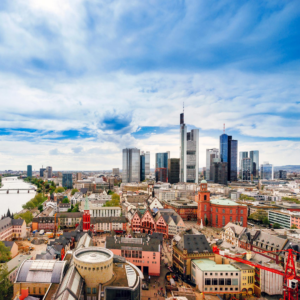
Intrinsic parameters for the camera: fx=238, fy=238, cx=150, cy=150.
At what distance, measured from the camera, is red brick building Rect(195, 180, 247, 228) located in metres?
64.6

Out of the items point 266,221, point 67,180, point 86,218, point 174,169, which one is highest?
point 174,169

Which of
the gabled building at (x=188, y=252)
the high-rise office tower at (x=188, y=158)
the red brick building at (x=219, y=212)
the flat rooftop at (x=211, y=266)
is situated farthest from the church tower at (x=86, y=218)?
the high-rise office tower at (x=188, y=158)

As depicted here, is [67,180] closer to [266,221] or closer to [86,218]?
[86,218]

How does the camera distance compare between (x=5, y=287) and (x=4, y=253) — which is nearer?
(x=5, y=287)

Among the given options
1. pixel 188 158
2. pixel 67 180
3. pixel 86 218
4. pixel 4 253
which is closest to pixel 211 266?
pixel 4 253

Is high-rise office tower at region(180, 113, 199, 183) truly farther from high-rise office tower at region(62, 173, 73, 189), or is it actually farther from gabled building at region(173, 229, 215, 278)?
gabled building at region(173, 229, 215, 278)

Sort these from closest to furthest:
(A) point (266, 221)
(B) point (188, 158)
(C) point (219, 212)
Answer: (C) point (219, 212)
(A) point (266, 221)
(B) point (188, 158)

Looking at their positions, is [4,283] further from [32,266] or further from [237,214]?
[237,214]

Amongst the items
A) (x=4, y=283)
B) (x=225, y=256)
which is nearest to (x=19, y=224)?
(x=4, y=283)

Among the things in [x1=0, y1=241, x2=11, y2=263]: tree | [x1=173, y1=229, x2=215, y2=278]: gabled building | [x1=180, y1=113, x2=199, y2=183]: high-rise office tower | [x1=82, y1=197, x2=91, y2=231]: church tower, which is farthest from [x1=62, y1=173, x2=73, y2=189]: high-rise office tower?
[x1=173, y1=229, x2=215, y2=278]: gabled building

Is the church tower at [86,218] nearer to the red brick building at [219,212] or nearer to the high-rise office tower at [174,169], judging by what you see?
the red brick building at [219,212]

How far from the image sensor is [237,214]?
2552 inches

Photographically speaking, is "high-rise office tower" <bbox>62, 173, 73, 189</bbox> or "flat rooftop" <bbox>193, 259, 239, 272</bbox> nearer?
"flat rooftop" <bbox>193, 259, 239, 272</bbox>

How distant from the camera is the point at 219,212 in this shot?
66.3 m
